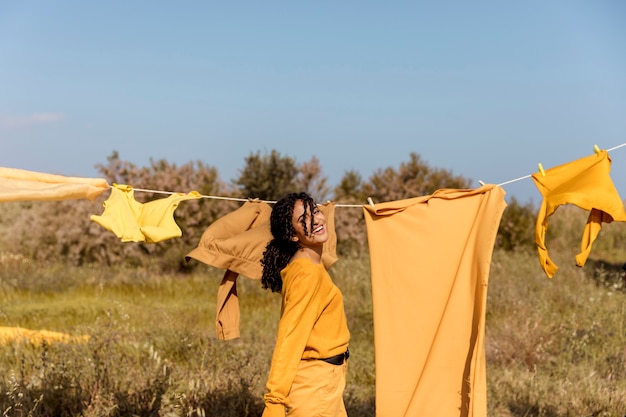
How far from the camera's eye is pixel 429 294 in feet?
13.8

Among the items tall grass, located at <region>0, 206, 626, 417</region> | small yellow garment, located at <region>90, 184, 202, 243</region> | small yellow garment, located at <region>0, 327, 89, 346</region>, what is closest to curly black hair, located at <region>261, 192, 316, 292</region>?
small yellow garment, located at <region>90, 184, 202, 243</region>

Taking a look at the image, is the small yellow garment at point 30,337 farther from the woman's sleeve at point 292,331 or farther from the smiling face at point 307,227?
Answer: the woman's sleeve at point 292,331

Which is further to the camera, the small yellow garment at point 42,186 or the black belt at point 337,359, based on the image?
the small yellow garment at point 42,186

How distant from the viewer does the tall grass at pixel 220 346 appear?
553 centimetres

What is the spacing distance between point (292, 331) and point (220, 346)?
387 cm

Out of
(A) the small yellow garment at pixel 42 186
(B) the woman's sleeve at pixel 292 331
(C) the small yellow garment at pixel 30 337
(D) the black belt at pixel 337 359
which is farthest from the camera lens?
(C) the small yellow garment at pixel 30 337

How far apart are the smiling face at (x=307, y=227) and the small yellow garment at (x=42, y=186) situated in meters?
1.18

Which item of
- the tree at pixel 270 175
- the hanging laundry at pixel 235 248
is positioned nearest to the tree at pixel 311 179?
the tree at pixel 270 175

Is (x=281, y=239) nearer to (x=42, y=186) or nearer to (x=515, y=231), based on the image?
(x=42, y=186)

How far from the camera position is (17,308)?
10000mm

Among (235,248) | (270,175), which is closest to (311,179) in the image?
(270,175)

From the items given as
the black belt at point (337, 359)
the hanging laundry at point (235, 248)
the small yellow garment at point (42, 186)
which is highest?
the small yellow garment at point (42, 186)

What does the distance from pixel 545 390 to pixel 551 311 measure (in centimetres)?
343

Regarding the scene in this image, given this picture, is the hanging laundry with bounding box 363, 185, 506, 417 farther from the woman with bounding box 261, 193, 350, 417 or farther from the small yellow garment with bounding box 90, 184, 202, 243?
the small yellow garment with bounding box 90, 184, 202, 243
